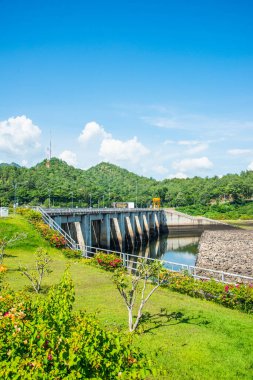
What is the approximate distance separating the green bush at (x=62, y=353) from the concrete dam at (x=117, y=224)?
81.8 feet

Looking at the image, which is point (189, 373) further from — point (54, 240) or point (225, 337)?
point (54, 240)

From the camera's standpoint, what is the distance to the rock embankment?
35119mm

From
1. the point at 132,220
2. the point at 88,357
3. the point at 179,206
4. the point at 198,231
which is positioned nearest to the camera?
the point at 88,357

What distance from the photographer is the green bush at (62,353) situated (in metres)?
4.55

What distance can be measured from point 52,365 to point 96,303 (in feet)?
33.7

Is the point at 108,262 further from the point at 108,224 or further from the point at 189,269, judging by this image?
the point at 108,224

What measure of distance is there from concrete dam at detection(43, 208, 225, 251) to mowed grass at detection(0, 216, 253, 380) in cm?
1429

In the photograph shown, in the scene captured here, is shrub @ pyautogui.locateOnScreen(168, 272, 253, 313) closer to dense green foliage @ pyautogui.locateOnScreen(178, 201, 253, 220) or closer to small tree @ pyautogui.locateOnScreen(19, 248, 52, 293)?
small tree @ pyautogui.locateOnScreen(19, 248, 52, 293)

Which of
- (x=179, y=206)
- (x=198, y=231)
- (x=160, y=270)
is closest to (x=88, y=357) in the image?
(x=160, y=270)

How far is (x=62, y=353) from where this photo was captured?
15.4ft

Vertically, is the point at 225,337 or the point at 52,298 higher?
the point at 52,298

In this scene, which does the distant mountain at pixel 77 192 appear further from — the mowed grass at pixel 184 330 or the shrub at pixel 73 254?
the mowed grass at pixel 184 330

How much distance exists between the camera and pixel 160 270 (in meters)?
12.5

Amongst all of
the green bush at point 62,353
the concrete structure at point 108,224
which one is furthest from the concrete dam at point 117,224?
the green bush at point 62,353
